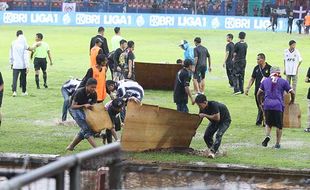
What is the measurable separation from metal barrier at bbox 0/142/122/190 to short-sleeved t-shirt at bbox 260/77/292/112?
1050cm

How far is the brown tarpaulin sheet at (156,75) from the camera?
25952mm

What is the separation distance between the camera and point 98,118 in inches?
591

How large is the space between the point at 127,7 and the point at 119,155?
172ft

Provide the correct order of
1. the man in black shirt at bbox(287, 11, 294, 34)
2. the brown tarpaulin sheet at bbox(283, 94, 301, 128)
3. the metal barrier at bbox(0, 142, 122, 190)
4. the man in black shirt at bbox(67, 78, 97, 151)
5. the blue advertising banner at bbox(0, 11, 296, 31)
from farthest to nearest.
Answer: the blue advertising banner at bbox(0, 11, 296, 31) → the man in black shirt at bbox(287, 11, 294, 34) → the brown tarpaulin sheet at bbox(283, 94, 301, 128) → the man in black shirt at bbox(67, 78, 97, 151) → the metal barrier at bbox(0, 142, 122, 190)

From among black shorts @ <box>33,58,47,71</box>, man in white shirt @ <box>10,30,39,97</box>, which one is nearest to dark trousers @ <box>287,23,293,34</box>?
black shorts @ <box>33,58,47,71</box>

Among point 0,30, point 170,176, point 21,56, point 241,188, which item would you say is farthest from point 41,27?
point 170,176

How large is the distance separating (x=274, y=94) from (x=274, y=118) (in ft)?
1.53

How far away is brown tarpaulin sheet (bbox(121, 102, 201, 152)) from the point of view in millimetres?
15367

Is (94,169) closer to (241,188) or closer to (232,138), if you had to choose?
(241,188)

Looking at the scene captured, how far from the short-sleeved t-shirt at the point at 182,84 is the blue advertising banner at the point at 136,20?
37.7 m

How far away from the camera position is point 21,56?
23.8 meters

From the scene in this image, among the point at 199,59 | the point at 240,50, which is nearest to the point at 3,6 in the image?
the point at 240,50

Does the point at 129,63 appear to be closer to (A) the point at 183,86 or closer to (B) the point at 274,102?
(A) the point at 183,86

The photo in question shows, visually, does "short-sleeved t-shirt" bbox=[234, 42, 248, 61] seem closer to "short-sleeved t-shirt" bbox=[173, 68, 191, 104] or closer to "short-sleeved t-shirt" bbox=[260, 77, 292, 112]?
"short-sleeved t-shirt" bbox=[173, 68, 191, 104]
